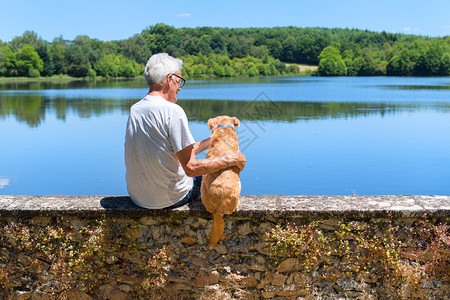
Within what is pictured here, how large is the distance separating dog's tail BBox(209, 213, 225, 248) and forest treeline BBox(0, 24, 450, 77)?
91.6 meters

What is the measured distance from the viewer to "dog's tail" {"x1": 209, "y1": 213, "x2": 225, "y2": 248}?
3248 millimetres

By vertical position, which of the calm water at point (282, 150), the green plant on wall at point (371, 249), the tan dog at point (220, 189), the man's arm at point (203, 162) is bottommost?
the calm water at point (282, 150)

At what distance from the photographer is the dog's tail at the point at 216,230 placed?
10.7 ft

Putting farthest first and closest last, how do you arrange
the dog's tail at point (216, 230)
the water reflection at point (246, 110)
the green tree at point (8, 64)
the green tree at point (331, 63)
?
the green tree at point (331, 63) < the green tree at point (8, 64) < the water reflection at point (246, 110) < the dog's tail at point (216, 230)

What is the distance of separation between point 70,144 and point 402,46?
119786 mm

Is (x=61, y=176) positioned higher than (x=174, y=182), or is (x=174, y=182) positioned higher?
(x=174, y=182)

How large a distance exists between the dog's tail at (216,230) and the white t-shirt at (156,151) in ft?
1.14

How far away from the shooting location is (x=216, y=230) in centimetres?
328

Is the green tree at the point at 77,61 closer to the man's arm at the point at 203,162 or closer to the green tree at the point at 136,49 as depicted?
the green tree at the point at 136,49

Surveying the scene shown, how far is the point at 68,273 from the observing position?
11.3 feet

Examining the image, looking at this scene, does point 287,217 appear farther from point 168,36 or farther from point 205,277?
point 168,36

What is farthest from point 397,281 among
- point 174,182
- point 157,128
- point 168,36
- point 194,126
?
point 168,36

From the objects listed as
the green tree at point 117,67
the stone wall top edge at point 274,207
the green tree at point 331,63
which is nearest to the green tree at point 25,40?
the green tree at point 117,67

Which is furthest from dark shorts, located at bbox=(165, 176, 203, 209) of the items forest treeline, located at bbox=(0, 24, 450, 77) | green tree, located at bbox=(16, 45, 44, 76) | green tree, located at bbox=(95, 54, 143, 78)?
green tree, located at bbox=(95, 54, 143, 78)
